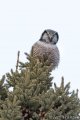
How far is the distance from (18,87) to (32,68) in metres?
1.02

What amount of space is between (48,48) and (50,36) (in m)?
0.30

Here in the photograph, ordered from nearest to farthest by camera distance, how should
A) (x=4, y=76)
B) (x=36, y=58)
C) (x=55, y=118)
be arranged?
(x=55, y=118) < (x=4, y=76) < (x=36, y=58)

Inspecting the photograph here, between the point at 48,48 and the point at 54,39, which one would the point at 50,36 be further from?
the point at 48,48

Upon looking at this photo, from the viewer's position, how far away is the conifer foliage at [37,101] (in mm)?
7633

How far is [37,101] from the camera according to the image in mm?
7957

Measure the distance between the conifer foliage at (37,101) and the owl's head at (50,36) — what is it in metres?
1.41

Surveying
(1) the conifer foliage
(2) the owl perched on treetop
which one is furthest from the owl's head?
(1) the conifer foliage

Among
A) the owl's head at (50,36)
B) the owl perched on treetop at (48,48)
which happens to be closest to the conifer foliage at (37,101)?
the owl perched on treetop at (48,48)

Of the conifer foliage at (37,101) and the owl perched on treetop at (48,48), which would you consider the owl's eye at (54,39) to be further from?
the conifer foliage at (37,101)

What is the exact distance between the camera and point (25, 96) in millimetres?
7906

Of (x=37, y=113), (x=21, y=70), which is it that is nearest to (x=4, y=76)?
(x=21, y=70)

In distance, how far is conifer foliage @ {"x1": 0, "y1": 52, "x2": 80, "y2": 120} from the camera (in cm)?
763

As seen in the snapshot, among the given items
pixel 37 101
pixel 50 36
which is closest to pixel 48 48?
pixel 50 36

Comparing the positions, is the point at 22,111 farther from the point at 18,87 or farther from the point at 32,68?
the point at 32,68
